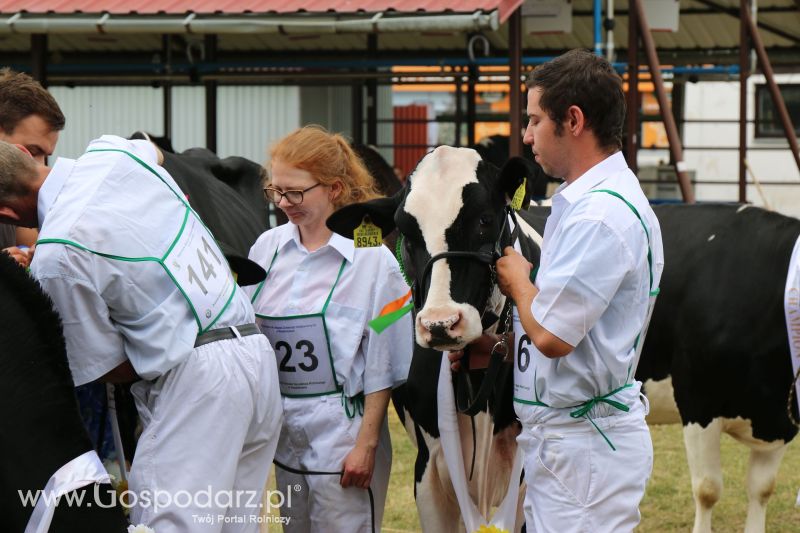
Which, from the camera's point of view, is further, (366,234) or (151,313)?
(366,234)

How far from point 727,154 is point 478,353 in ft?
60.0

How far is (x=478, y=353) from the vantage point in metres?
3.74

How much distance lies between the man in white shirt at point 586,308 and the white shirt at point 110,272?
944 millimetres

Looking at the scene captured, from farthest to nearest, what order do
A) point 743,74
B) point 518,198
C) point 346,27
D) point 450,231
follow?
point 743,74 < point 346,27 < point 518,198 < point 450,231

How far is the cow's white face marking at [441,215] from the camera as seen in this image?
3369 mm

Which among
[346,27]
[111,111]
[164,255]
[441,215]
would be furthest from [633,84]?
[164,255]

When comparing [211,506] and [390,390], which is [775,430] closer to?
[390,390]

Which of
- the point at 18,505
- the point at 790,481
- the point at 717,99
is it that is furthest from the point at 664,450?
the point at 717,99

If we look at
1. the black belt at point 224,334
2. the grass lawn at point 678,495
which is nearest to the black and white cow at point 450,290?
the black belt at point 224,334

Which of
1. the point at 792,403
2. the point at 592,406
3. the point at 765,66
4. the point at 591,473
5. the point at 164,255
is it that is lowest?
the point at 792,403

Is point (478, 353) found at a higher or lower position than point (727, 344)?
higher

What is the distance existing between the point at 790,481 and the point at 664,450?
104 cm

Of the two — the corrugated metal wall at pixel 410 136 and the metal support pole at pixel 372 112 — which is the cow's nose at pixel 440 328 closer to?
the metal support pole at pixel 372 112

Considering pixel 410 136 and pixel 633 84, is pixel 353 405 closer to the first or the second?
pixel 633 84
